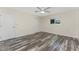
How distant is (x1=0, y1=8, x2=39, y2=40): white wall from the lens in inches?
142

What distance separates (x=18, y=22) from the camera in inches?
167

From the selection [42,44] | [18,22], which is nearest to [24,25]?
[18,22]

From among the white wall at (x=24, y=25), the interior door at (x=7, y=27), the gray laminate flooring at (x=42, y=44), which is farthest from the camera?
the white wall at (x=24, y=25)

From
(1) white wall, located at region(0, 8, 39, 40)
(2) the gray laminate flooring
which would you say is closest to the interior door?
(1) white wall, located at region(0, 8, 39, 40)

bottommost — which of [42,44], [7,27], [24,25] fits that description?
[42,44]

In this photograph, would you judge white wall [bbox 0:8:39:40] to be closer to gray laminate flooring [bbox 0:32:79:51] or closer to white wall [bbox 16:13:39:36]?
white wall [bbox 16:13:39:36]

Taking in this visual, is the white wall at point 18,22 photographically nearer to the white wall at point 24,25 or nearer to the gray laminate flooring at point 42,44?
the white wall at point 24,25

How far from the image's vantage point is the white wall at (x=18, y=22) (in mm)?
3596

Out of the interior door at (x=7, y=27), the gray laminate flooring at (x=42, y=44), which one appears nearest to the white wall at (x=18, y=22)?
the interior door at (x=7, y=27)

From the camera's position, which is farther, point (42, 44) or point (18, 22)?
point (18, 22)

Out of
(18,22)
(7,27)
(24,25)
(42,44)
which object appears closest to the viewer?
(42,44)

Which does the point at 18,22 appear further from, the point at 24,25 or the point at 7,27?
the point at 7,27
